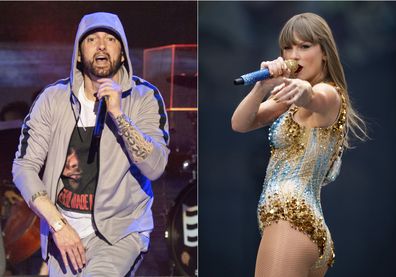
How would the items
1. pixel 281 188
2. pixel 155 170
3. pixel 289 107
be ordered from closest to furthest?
pixel 281 188, pixel 289 107, pixel 155 170

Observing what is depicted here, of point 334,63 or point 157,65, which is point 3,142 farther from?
point 334,63

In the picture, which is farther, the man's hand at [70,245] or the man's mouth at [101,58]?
the man's mouth at [101,58]

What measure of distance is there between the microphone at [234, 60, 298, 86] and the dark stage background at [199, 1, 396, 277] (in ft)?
7.36

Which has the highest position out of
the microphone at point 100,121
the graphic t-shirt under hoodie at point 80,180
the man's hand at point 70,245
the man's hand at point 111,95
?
the man's hand at point 111,95

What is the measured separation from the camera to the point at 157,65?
16.5 ft

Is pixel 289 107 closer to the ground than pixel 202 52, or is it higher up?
closer to the ground

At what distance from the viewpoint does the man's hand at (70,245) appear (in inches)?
125

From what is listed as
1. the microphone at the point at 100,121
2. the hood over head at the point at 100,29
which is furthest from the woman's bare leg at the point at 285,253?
the hood over head at the point at 100,29

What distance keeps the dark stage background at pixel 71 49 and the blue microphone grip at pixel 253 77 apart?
241 centimetres

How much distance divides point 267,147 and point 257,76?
250cm

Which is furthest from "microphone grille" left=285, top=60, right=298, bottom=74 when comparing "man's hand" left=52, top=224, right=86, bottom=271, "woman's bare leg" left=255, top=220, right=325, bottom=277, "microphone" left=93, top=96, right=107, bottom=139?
"man's hand" left=52, top=224, right=86, bottom=271

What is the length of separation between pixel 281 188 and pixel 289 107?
0.40 m

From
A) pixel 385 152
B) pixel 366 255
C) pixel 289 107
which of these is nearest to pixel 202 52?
pixel 385 152

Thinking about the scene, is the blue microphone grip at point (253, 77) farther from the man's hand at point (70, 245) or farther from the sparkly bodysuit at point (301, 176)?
the man's hand at point (70, 245)
